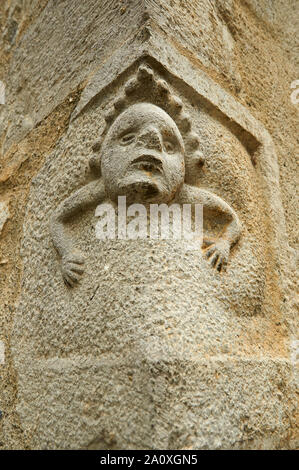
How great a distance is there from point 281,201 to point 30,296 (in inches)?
31.6

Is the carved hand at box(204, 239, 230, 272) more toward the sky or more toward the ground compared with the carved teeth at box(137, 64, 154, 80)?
more toward the ground

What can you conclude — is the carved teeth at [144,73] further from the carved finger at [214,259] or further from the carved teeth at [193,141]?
the carved finger at [214,259]

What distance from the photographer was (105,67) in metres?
1.23

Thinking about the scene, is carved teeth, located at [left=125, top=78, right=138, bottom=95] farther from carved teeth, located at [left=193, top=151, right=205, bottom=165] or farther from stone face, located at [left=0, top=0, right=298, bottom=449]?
carved teeth, located at [left=193, top=151, right=205, bottom=165]

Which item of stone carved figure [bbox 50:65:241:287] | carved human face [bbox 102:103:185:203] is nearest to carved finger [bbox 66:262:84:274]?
stone carved figure [bbox 50:65:241:287]

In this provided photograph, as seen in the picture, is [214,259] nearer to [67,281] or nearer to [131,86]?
[67,281]

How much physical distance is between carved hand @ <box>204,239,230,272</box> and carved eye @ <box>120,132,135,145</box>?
1.00 ft

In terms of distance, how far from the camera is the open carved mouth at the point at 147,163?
997 mm

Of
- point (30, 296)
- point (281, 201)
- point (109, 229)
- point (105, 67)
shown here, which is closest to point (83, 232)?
point (109, 229)

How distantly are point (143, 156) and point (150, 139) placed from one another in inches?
1.9

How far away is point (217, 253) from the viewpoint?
1037mm

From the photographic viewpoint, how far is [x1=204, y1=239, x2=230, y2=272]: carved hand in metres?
1.03

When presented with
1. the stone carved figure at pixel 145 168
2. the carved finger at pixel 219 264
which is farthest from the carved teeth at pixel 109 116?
the carved finger at pixel 219 264

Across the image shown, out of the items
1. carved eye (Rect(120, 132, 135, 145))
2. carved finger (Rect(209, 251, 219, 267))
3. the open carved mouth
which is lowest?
carved finger (Rect(209, 251, 219, 267))
